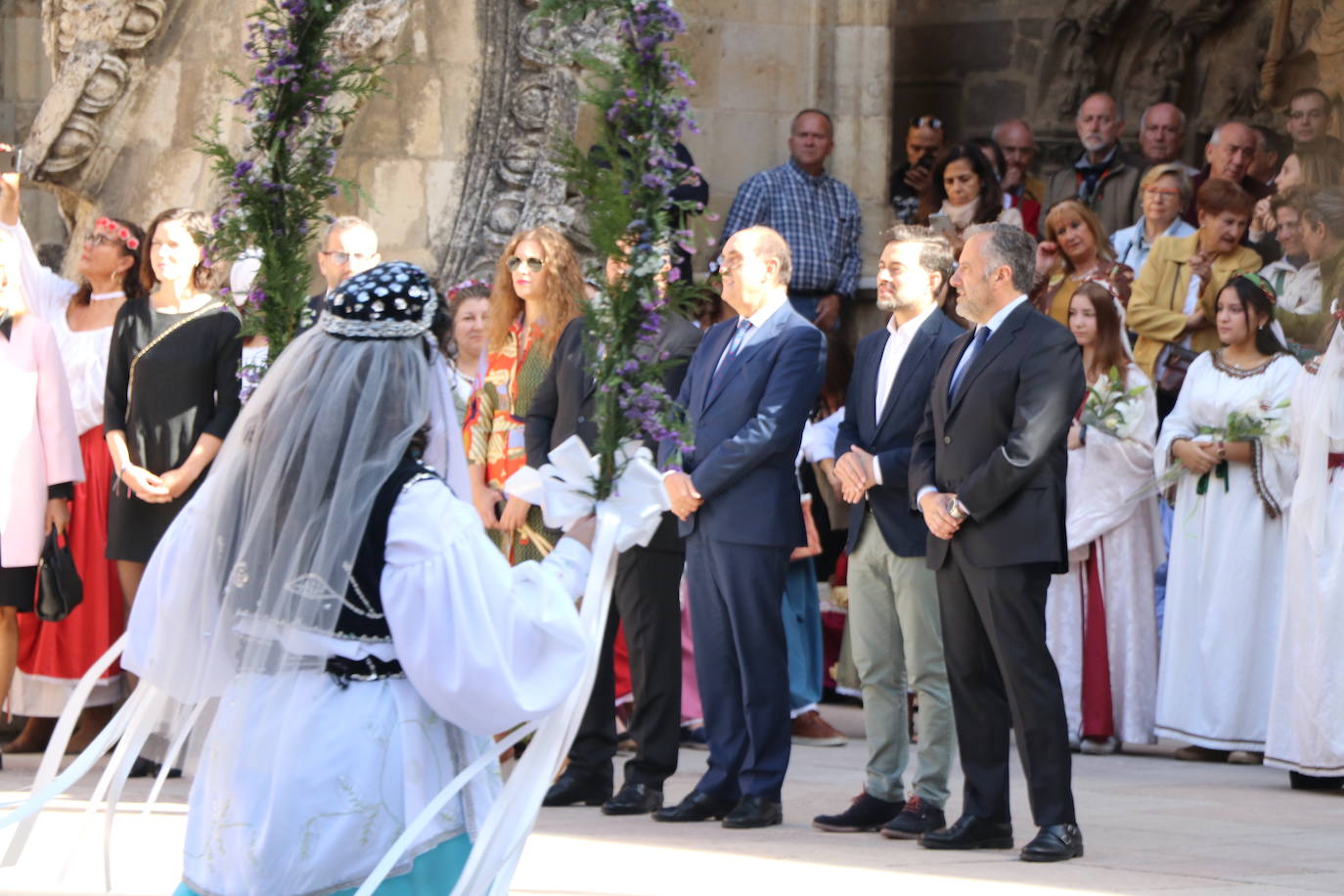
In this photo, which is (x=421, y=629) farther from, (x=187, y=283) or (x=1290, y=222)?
(x=1290, y=222)

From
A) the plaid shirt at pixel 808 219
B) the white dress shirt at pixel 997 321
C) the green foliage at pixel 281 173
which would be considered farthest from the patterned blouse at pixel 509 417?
the plaid shirt at pixel 808 219

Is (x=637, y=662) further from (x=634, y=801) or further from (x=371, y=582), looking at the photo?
(x=371, y=582)

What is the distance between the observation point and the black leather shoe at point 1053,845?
6.66 meters

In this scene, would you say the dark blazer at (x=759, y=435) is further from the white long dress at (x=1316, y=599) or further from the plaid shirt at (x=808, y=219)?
the plaid shirt at (x=808, y=219)

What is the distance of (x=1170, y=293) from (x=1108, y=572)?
68.3 inches

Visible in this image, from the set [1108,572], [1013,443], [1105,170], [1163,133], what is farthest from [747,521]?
[1105,170]

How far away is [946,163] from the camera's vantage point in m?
12.1

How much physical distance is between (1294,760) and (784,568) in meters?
2.34

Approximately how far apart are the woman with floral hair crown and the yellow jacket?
16.1ft

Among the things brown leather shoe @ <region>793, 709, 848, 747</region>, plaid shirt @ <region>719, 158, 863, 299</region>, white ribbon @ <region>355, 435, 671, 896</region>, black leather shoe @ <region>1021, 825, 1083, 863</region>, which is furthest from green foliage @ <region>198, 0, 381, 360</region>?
plaid shirt @ <region>719, 158, 863, 299</region>

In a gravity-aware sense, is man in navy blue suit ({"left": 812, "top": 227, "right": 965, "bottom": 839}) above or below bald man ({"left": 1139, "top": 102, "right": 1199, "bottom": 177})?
below

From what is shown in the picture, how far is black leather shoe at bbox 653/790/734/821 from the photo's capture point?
24.9ft

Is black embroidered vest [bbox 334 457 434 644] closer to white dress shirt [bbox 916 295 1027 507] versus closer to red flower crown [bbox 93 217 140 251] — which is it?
white dress shirt [bbox 916 295 1027 507]

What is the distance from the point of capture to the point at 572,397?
8016 mm
